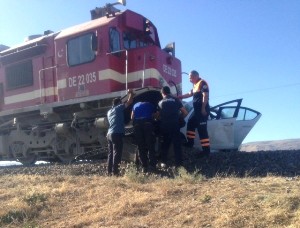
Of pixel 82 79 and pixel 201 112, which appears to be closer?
pixel 201 112

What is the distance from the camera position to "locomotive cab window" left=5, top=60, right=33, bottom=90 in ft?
39.0

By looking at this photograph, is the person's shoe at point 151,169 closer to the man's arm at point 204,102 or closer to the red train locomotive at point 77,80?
the red train locomotive at point 77,80

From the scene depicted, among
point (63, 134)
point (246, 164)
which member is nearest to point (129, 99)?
point (63, 134)

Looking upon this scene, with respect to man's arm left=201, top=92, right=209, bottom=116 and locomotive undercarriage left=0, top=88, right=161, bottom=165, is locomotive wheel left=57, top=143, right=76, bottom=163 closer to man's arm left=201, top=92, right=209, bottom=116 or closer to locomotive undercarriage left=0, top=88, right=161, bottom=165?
locomotive undercarriage left=0, top=88, right=161, bottom=165

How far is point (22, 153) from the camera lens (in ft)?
39.1

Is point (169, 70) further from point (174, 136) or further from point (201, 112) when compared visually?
point (174, 136)

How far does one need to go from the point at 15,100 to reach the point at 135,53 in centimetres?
469

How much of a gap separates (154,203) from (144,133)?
2980 millimetres

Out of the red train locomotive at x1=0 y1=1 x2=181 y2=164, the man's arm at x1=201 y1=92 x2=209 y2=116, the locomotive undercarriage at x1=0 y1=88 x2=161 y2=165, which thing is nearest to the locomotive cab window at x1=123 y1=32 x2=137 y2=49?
the red train locomotive at x1=0 y1=1 x2=181 y2=164

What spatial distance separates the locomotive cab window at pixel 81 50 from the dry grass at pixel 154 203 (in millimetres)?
3681

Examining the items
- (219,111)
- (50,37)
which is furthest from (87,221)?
(50,37)

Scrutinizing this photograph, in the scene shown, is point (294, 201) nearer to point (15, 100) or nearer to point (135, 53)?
point (135, 53)

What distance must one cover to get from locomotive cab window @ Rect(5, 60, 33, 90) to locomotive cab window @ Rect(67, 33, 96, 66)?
6.84ft

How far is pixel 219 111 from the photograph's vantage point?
11.1 metres
